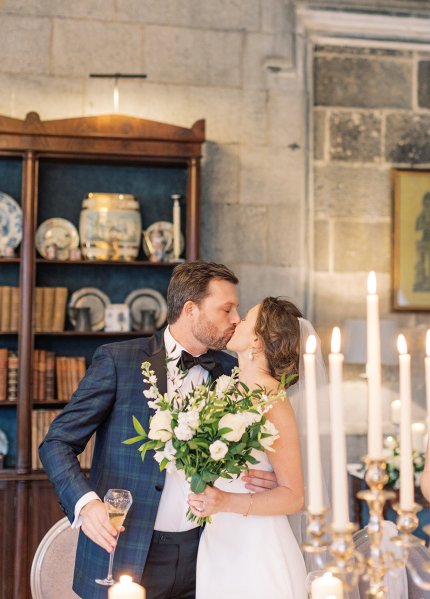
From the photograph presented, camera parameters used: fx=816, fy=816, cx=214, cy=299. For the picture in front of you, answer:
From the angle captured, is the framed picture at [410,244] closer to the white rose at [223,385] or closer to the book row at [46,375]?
the book row at [46,375]

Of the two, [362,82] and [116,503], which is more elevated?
[362,82]

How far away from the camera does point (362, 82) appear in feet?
16.3

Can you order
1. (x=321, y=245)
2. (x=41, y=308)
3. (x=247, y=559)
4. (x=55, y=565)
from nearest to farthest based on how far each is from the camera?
(x=247, y=559) < (x=55, y=565) < (x=41, y=308) < (x=321, y=245)

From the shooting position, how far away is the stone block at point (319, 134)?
491cm

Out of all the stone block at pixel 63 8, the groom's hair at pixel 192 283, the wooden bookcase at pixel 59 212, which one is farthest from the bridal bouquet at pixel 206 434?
the stone block at pixel 63 8

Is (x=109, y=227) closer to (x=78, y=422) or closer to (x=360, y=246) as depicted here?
(x=360, y=246)

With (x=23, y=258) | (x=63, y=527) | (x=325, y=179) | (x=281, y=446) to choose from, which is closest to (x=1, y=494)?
(x=23, y=258)

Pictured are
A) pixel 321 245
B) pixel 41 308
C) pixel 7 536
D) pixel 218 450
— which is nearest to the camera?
pixel 218 450

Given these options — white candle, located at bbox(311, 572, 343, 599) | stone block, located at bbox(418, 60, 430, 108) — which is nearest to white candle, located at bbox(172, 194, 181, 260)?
stone block, located at bbox(418, 60, 430, 108)

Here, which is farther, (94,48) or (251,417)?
(94,48)

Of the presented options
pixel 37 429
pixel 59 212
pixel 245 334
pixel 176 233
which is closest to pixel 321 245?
pixel 176 233

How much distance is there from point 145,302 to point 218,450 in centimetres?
272

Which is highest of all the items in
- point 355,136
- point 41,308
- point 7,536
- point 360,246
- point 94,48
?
point 94,48

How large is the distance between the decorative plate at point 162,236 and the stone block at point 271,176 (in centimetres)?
53
